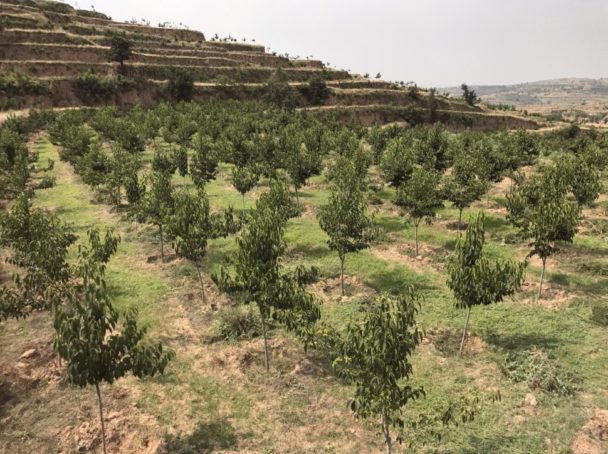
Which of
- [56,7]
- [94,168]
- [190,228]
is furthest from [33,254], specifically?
[56,7]

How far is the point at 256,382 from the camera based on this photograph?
62.3 feet

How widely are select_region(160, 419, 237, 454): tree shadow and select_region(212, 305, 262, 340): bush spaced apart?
19.6 feet

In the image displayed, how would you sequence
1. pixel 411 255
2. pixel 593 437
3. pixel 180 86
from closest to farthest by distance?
pixel 593 437 → pixel 411 255 → pixel 180 86

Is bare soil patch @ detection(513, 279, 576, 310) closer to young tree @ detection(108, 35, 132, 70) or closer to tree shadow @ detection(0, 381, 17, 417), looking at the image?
tree shadow @ detection(0, 381, 17, 417)

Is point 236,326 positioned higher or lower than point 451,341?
lower

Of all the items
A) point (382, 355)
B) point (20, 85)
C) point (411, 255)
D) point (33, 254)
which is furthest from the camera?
point (20, 85)

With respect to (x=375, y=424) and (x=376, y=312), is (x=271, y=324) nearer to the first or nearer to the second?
(x=375, y=424)

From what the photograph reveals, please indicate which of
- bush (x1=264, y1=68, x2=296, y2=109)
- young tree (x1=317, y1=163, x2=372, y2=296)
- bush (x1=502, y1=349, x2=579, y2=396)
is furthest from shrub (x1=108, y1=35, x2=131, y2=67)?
bush (x1=502, y1=349, x2=579, y2=396)

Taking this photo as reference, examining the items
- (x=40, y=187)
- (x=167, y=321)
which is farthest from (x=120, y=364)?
(x=40, y=187)

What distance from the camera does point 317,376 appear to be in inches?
758

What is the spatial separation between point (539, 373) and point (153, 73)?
4251 inches

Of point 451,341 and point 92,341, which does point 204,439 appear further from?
point 451,341

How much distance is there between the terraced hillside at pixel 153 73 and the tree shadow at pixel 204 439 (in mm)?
87999

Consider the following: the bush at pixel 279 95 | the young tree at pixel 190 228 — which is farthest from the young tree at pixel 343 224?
the bush at pixel 279 95
